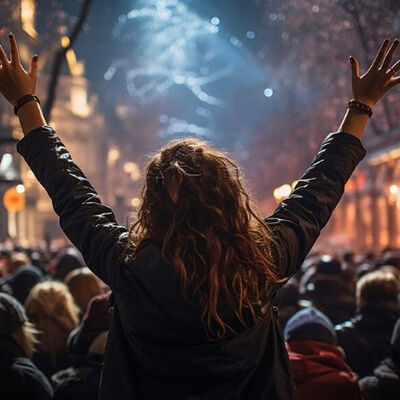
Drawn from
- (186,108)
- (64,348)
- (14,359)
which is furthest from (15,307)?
(186,108)

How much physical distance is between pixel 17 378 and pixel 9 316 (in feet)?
1.30

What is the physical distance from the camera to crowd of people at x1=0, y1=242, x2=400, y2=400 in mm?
2969

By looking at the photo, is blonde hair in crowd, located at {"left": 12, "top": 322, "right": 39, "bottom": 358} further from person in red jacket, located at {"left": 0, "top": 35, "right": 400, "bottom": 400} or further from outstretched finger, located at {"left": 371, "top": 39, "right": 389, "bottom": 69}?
outstretched finger, located at {"left": 371, "top": 39, "right": 389, "bottom": 69}

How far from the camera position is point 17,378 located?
285 cm

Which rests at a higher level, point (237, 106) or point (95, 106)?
point (95, 106)

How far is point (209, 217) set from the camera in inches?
76.0

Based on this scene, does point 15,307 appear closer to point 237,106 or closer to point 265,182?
point 265,182

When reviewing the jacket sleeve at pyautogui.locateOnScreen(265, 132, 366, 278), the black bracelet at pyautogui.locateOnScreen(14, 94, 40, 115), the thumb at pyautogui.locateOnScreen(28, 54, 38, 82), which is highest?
the thumb at pyautogui.locateOnScreen(28, 54, 38, 82)

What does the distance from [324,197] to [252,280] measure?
0.47m

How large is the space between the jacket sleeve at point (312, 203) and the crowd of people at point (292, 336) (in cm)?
68

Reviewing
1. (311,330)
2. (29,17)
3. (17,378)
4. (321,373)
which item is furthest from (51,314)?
(29,17)

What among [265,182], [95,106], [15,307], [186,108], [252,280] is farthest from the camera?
[95,106]

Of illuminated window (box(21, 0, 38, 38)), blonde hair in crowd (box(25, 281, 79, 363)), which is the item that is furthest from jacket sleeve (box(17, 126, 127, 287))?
illuminated window (box(21, 0, 38, 38))

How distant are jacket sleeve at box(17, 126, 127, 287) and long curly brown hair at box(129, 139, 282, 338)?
104 millimetres
